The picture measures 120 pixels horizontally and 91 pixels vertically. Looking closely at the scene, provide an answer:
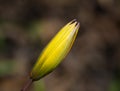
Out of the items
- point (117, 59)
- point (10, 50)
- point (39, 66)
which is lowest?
point (117, 59)

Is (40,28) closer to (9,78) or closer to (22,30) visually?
(22,30)

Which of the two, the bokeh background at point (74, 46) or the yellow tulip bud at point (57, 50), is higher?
the yellow tulip bud at point (57, 50)

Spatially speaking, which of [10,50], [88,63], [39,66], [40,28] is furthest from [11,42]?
[39,66]

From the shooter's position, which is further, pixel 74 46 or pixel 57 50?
pixel 74 46

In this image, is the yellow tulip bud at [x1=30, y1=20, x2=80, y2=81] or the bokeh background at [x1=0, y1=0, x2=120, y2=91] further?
the bokeh background at [x1=0, y1=0, x2=120, y2=91]

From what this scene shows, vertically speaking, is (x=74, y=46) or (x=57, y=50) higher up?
(x=57, y=50)
